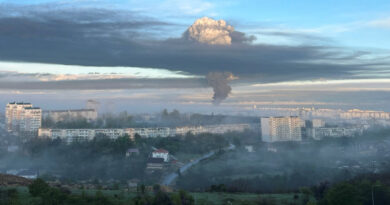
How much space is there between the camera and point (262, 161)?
2719 centimetres

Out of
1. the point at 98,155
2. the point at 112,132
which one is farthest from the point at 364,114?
the point at 98,155

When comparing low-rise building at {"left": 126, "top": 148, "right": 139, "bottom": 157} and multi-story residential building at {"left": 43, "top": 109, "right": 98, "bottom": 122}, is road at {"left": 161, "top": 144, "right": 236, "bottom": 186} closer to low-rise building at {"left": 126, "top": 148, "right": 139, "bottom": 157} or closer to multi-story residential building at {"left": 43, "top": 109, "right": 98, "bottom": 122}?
low-rise building at {"left": 126, "top": 148, "right": 139, "bottom": 157}

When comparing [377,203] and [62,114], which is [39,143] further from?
[377,203]

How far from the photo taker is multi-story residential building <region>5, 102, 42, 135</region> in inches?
1618

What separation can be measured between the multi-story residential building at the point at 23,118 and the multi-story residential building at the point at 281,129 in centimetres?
2223

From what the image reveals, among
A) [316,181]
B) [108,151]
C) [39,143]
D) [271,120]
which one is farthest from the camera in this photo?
[271,120]

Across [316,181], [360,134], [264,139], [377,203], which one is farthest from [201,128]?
[377,203]

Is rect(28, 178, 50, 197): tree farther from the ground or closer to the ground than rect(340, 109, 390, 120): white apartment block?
farther from the ground

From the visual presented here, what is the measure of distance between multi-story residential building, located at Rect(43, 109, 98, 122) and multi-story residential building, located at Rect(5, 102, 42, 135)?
3.31 metres

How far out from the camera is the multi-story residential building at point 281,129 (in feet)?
131

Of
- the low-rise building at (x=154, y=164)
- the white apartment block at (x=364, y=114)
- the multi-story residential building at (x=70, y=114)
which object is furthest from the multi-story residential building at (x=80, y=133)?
the white apartment block at (x=364, y=114)

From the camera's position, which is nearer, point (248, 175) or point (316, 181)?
point (316, 181)

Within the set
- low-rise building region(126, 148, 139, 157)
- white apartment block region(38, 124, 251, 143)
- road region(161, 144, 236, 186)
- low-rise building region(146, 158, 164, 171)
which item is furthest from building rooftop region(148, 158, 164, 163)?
white apartment block region(38, 124, 251, 143)

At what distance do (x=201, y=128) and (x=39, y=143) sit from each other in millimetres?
15095
